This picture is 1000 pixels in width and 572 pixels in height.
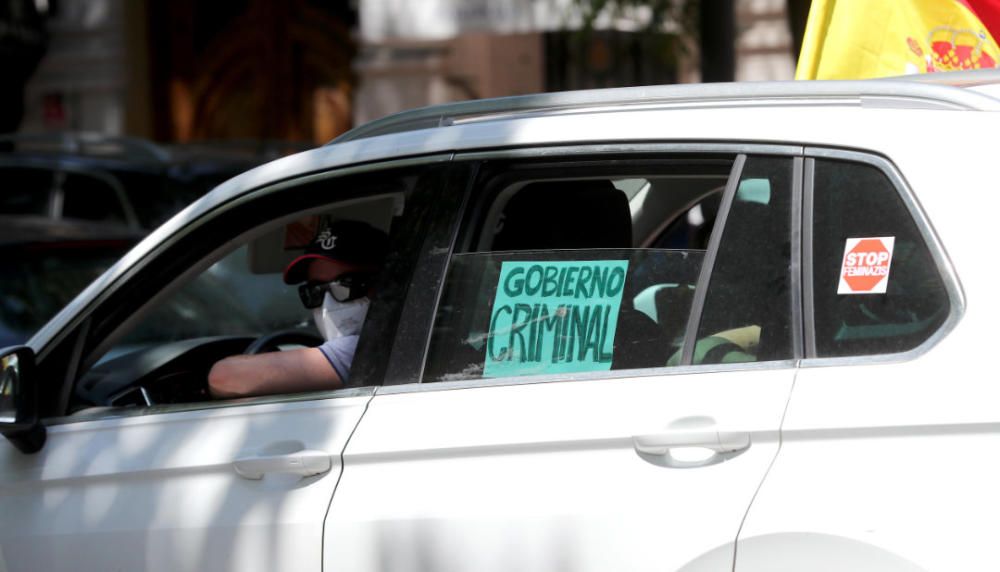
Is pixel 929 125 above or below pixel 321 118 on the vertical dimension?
above

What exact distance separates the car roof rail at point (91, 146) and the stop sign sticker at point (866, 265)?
7.27 m

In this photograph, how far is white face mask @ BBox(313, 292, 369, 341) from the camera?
10.0 ft

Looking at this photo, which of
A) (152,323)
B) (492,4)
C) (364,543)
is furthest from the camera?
(492,4)

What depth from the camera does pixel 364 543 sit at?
2312mm

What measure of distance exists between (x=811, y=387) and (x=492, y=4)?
9129mm

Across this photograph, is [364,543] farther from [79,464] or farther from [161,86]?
[161,86]

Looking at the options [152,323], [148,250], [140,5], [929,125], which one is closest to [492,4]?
[152,323]

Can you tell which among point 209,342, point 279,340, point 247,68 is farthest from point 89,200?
point 247,68

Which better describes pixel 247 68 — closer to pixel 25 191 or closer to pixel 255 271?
pixel 25 191

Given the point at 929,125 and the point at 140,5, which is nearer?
the point at 929,125

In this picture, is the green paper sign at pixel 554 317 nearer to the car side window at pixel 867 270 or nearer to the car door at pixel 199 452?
the car door at pixel 199 452

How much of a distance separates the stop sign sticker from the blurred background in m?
12.0

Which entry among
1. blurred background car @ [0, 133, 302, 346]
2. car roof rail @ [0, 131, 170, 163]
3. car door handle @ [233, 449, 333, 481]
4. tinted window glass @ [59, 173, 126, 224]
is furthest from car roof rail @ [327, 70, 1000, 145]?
car roof rail @ [0, 131, 170, 163]

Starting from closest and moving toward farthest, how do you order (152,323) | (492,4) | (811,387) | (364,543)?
1. (811,387)
2. (364,543)
3. (152,323)
4. (492,4)
